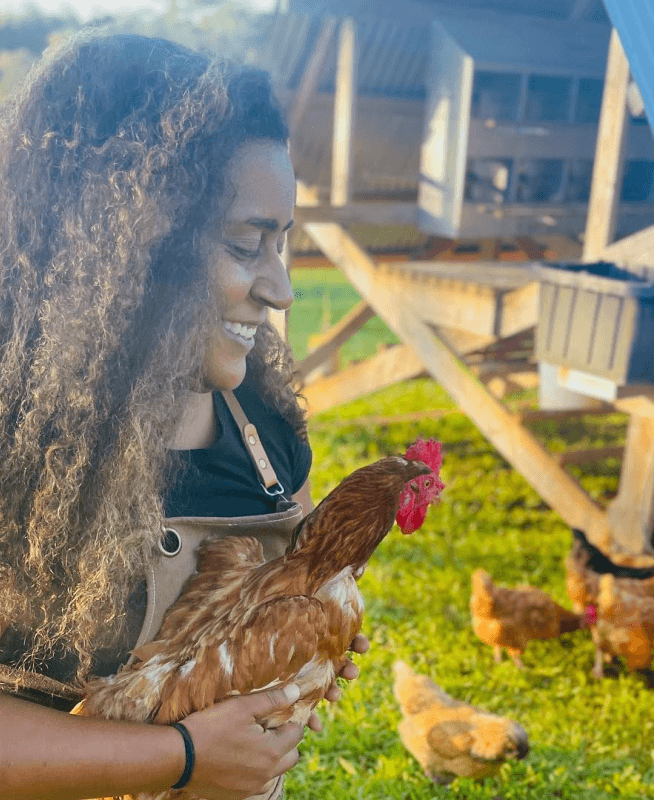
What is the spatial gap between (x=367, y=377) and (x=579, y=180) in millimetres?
2125

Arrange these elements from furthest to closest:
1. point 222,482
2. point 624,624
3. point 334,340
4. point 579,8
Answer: point 334,340
point 579,8
point 624,624
point 222,482

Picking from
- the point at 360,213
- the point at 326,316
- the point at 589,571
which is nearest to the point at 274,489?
the point at 589,571

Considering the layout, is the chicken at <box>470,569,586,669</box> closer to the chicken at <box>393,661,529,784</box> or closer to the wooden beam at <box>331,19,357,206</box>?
the chicken at <box>393,661,529,784</box>

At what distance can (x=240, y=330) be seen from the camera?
4.57ft

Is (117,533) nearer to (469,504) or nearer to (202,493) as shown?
(202,493)

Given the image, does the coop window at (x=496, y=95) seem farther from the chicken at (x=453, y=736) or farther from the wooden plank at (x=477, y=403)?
the chicken at (x=453, y=736)

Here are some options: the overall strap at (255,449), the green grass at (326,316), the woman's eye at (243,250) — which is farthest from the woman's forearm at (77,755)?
the green grass at (326,316)

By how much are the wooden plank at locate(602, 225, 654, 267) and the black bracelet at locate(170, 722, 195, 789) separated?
3601 millimetres

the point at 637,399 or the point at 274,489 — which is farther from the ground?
the point at 274,489

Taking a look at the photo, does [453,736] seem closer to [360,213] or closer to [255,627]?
[255,627]

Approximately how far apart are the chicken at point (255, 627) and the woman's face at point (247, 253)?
1.04 ft

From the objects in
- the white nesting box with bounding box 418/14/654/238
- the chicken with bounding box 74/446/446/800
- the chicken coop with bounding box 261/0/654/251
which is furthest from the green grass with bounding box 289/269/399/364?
the chicken with bounding box 74/446/446/800

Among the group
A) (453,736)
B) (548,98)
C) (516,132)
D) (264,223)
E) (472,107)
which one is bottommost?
(453,736)

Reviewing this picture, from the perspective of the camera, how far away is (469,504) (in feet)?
19.6
